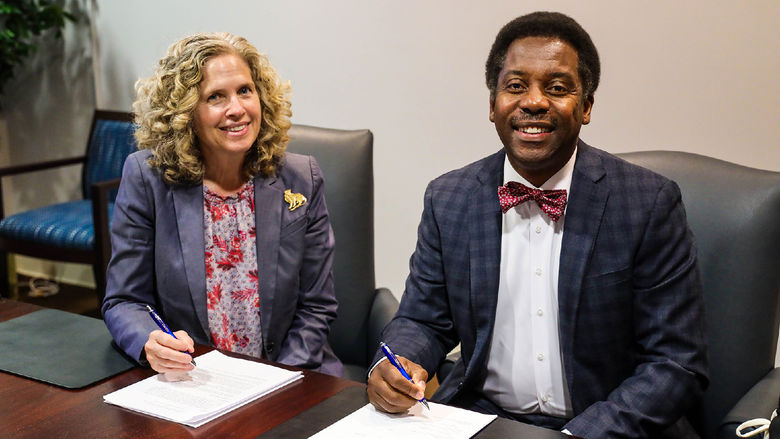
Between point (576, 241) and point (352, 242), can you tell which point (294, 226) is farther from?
point (576, 241)

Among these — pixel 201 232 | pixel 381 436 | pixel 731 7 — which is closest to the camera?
pixel 381 436

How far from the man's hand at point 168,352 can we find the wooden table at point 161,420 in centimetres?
6

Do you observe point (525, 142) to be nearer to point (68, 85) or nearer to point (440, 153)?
point (440, 153)

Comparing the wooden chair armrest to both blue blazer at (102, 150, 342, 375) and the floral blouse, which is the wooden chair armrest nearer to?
blue blazer at (102, 150, 342, 375)

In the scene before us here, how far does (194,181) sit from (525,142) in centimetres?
91

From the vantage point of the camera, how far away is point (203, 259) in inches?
82.4

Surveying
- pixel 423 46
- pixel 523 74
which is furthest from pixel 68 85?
pixel 523 74

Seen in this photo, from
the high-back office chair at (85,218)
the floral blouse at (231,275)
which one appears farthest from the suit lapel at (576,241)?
the high-back office chair at (85,218)

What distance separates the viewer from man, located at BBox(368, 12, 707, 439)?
5.42ft

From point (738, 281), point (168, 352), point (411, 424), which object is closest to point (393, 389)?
point (411, 424)

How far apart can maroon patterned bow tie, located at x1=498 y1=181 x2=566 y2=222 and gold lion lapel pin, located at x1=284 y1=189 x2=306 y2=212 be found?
0.63 m

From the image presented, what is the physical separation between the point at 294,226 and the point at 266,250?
98 mm

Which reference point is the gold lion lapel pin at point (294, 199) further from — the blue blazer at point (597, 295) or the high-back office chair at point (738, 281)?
the high-back office chair at point (738, 281)

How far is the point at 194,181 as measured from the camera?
7.04ft
